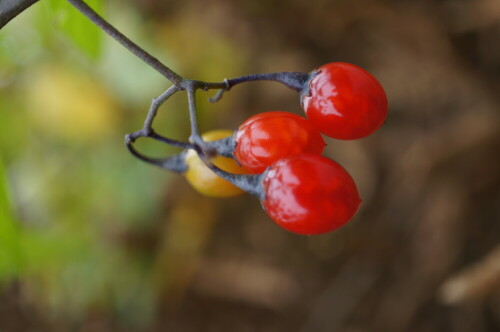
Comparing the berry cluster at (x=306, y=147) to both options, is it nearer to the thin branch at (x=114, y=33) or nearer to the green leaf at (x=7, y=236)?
the thin branch at (x=114, y=33)

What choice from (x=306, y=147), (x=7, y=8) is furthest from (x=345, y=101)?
(x=7, y=8)

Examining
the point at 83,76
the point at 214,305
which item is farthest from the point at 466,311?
the point at 83,76

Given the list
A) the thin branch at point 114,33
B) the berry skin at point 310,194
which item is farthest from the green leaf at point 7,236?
the berry skin at point 310,194

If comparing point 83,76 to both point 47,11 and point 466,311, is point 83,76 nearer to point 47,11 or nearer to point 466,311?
point 47,11

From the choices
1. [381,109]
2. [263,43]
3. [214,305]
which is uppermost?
[263,43]

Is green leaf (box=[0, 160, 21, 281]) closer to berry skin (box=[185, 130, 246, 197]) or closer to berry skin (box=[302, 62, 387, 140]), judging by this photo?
berry skin (box=[185, 130, 246, 197])

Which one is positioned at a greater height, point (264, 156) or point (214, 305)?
point (214, 305)

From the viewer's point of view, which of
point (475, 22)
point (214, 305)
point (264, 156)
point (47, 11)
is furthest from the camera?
point (214, 305)

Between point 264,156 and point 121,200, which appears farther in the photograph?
point 121,200
